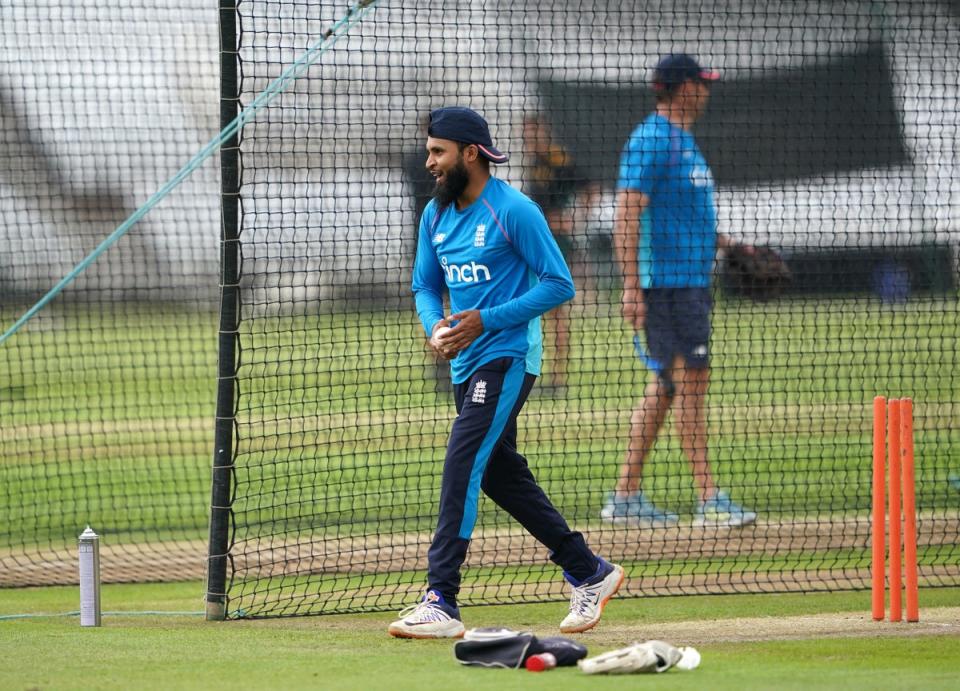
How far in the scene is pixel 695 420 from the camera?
7.86 metres

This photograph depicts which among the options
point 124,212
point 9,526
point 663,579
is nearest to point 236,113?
point 663,579

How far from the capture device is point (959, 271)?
7.62 m

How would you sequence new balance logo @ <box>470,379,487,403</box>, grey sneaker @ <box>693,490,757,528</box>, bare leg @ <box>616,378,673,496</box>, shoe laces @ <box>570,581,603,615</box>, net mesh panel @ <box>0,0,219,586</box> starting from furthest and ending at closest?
1. net mesh panel @ <box>0,0,219,586</box>
2. bare leg @ <box>616,378,673,496</box>
3. grey sneaker @ <box>693,490,757,528</box>
4. shoe laces @ <box>570,581,603,615</box>
5. new balance logo @ <box>470,379,487,403</box>

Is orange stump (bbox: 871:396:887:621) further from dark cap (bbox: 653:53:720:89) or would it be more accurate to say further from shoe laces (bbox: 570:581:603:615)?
dark cap (bbox: 653:53:720:89)

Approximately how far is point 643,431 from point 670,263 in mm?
948

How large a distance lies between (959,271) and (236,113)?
4.02 m

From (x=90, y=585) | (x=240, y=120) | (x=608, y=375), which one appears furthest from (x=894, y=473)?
(x=608, y=375)

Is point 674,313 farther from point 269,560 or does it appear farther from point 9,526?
point 9,526

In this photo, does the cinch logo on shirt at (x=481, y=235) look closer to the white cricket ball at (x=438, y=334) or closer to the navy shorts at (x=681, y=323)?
the white cricket ball at (x=438, y=334)

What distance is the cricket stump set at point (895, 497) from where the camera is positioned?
5.41 meters

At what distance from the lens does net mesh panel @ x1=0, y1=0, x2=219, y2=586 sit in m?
8.83

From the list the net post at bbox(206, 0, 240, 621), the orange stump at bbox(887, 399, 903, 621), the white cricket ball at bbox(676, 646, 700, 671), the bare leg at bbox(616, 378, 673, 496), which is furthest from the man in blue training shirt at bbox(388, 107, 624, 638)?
the bare leg at bbox(616, 378, 673, 496)

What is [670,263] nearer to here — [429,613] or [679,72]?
[679,72]

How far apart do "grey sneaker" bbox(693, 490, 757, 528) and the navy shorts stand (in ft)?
2.46
